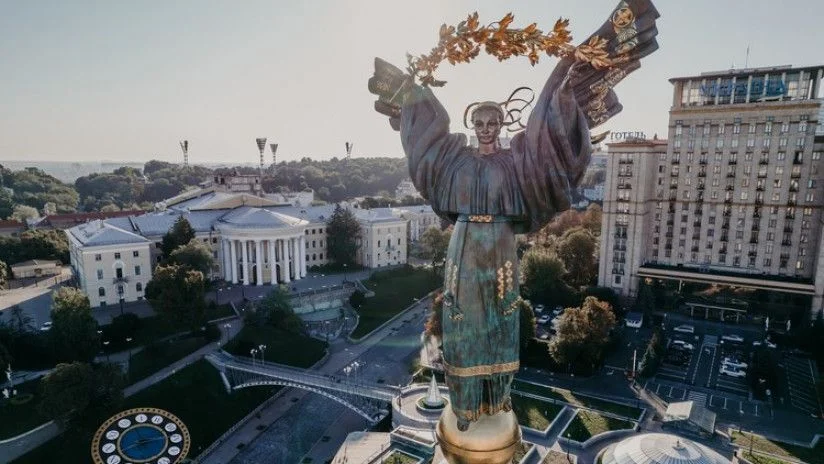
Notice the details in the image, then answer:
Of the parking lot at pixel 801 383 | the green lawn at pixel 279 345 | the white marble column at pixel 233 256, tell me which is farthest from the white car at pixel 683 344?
Result: the white marble column at pixel 233 256

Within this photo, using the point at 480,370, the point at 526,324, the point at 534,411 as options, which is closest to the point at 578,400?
the point at 534,411

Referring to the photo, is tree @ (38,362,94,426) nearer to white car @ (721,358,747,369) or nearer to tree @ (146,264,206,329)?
tree @ (146,264,206,329)

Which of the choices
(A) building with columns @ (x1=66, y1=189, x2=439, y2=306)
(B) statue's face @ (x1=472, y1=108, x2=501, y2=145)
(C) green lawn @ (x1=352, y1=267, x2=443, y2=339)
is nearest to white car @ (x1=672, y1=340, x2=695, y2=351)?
(C) green lawn @ (x1=352, y1=267, x2=443, y2=339)

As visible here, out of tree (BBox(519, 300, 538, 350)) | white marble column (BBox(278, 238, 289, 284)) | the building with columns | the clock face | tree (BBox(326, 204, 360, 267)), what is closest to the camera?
the clock face

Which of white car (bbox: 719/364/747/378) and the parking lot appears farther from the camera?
white car (bbox: 719/364/747/378)

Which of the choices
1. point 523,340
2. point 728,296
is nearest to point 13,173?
point 523,340

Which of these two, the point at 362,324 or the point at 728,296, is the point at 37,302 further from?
the point at 728,296

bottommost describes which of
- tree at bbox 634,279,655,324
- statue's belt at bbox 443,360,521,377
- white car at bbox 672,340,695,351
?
white car at bbox 672,340,695,351
